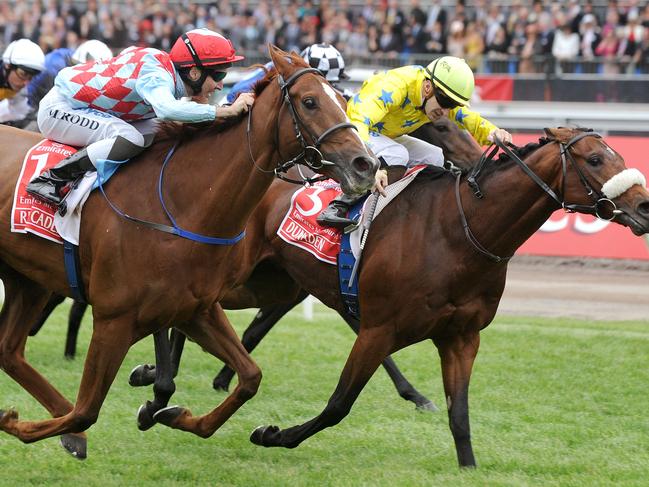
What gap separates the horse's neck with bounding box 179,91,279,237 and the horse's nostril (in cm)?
51

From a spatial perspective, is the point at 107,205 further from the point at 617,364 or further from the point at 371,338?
the point at 617,364

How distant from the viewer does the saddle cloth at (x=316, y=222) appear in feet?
20.2

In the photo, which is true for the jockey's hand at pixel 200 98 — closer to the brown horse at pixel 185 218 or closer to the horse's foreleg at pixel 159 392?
the brown horse at pixel 185 218

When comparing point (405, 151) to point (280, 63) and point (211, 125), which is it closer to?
point (211, 125)

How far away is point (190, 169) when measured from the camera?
5.29m

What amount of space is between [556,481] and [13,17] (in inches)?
764

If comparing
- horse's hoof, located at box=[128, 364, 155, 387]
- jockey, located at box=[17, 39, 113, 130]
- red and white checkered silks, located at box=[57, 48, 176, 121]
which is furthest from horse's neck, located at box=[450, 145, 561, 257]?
jockey, located at box=[17, 39, 113, 130]

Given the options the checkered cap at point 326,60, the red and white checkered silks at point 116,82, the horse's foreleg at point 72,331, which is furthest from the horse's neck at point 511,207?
the horse's foreleg at point 72,331

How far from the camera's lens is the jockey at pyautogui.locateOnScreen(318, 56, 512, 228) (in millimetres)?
5992

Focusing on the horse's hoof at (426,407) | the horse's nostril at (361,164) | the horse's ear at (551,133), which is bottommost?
the horse's hoof at (426,407)

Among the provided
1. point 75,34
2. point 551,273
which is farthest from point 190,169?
point 75,34

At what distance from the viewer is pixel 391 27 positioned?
18.6 meters

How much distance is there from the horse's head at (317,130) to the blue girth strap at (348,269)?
4.23 ft

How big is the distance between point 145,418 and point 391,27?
13.5 m
